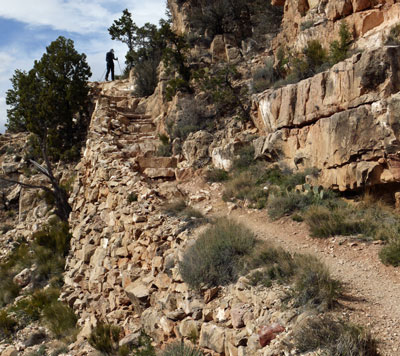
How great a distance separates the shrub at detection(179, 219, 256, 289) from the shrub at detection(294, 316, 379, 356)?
2.07 m

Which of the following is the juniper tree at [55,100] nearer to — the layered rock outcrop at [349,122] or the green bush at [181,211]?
the green bush at [181,211]

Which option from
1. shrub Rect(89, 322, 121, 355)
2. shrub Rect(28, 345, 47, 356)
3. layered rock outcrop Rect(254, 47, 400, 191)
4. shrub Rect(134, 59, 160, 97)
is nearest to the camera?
shrub Rect(89, 322, 121, 355)

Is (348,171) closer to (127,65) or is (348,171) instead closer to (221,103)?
(221,103)

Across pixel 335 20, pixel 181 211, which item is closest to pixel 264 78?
pixel 335 20

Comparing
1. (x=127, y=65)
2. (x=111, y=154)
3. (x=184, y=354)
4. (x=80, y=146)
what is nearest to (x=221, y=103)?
(x=111, y=154)

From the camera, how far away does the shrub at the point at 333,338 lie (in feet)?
12.6

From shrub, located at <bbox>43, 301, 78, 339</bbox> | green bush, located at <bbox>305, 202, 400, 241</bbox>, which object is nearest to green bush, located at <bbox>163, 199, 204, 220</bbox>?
green bush, located at <bbox>305, 202, 400, 241</bbox>

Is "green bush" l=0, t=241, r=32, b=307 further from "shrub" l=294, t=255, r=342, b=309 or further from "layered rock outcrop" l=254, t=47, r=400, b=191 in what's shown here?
"shrub" l=294, t=255, r=342, b=309

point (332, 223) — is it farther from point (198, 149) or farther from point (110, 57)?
point (110, 57)

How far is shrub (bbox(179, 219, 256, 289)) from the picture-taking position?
20.9 ft

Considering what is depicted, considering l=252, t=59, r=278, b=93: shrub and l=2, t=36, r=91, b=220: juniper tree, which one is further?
l=2, t=36, r=91, b=220: juniper tree

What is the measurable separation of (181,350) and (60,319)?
5.48 meters

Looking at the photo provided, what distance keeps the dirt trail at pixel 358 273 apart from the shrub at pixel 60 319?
16.0 feet

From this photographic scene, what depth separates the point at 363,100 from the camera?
28.6ft
